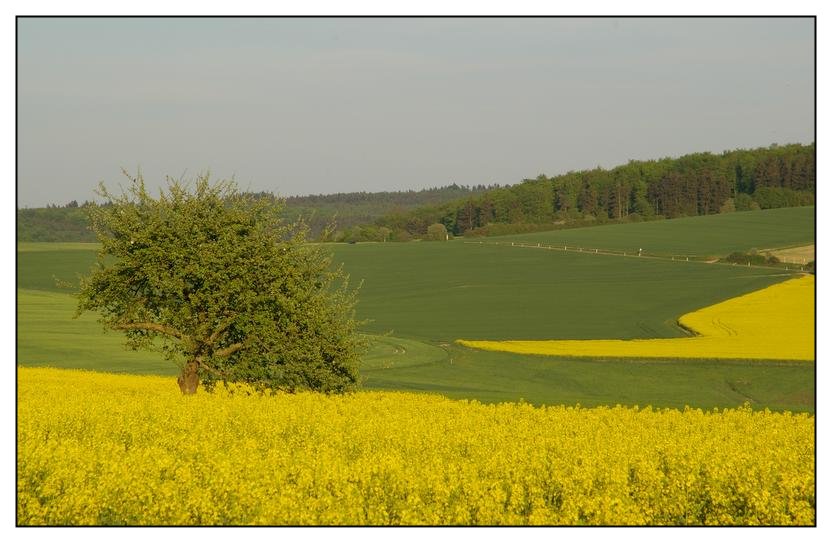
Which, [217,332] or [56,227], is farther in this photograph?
[56,227]

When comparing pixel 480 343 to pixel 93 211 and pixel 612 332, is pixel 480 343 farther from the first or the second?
pixel 93 211

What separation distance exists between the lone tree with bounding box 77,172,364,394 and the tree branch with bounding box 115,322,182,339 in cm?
2

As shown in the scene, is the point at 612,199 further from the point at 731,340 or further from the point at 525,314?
the point at 731,340

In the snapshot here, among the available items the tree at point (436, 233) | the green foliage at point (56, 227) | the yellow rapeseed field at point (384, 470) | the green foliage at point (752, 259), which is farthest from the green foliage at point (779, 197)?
the yellow rapeseed field at point (384, 470)

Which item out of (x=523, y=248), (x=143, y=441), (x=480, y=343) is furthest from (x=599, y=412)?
(x=523, y=248)

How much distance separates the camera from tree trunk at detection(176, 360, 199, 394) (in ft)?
78.6

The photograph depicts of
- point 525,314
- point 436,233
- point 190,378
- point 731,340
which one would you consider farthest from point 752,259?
point 190,378

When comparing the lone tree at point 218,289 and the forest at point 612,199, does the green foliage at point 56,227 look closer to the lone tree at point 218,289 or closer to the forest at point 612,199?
the forest at point 612,199

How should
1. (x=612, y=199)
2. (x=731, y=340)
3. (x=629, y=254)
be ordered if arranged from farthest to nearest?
1. (x=612, y=199)
2. (x=629, y=254)
3. (x=731, y=340)

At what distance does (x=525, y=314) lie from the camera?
66.6 m

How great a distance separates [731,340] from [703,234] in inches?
2465

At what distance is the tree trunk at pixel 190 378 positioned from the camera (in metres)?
24.0

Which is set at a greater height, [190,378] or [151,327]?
[151,327]

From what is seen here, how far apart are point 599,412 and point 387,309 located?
50.4 meters
